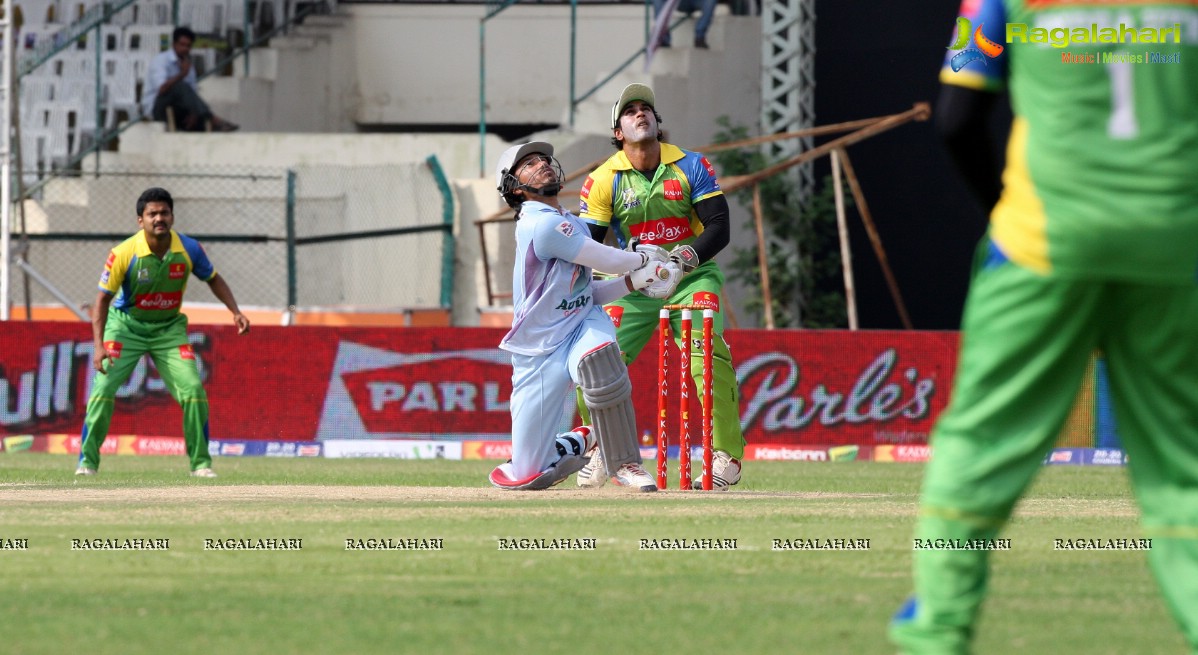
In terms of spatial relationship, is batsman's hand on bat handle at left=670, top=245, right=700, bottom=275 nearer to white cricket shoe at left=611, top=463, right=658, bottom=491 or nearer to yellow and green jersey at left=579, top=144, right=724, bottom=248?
yellow and green jersey at left=579, top=144, right=724, bottom=248

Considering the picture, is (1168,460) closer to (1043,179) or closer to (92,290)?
(1043,179)

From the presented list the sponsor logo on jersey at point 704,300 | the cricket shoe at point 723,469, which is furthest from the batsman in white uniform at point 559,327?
the cricket shoe at point 723,469

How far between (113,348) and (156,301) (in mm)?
474

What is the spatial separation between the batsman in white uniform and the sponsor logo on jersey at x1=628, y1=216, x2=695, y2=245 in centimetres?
104

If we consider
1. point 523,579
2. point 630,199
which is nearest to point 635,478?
point 630,199

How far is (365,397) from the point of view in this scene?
1853cm

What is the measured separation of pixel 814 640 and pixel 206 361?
1427 cm

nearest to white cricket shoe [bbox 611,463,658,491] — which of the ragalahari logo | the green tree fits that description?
the ragalahari logo

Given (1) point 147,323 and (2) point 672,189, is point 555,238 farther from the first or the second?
(1) point 147,323

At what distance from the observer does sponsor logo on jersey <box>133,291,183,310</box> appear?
1324cm

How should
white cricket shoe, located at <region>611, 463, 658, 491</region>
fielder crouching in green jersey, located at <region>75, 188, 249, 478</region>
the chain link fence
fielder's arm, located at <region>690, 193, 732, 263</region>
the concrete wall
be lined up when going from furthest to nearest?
the concrete wall, the chain link fence, fielder crouching in green jersey, located at <region>75, 188, 249, 478</region>, fielder's arm, located at <region>690, 193, 732, 263</region>, white cricket shoe, located at <region>611, 463, 658, 491</region>

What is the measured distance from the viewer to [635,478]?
10.1 m

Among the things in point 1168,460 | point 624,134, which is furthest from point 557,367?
point 1168,460

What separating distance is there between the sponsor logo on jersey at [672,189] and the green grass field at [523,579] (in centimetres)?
201
